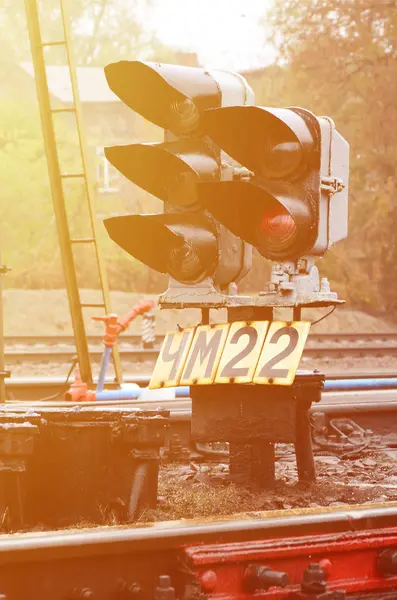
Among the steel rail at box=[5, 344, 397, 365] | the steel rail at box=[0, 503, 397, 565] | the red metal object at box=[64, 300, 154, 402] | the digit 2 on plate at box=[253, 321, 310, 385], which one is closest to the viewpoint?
the steel rail at box=[0, 503, 397, 565]

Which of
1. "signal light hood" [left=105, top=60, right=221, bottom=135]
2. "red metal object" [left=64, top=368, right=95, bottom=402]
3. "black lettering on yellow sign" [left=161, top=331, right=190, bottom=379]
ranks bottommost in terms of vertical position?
"red metal object" [left=64, top=368, right=95, bottom=402]

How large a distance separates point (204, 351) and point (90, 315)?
2988cm

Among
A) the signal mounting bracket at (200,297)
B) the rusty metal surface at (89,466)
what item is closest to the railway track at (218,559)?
the rusty metal surface at (89,466)

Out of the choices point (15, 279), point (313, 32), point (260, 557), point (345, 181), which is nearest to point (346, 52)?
point (313, 32)

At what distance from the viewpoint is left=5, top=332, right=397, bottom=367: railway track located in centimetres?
2103

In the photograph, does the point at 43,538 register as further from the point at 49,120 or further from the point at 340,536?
the point at 49,120

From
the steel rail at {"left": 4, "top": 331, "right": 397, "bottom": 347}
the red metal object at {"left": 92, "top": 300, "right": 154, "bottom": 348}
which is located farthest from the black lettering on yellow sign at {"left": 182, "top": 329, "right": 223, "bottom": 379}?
the steel rail at {"left": 4, "top": 331, "right": 397, "bottom": 347}

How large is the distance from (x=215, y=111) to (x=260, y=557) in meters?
2.63

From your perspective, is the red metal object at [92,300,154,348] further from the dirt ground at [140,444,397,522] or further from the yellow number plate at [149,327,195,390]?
the yellow number plate at [149,327,195,390]

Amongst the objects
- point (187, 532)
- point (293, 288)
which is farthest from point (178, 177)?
point (187, 532)

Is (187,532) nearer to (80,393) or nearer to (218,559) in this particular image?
(218,559)

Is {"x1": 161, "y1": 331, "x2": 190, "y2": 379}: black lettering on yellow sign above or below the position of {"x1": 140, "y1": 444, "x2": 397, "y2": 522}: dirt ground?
above

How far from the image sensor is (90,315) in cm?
3566

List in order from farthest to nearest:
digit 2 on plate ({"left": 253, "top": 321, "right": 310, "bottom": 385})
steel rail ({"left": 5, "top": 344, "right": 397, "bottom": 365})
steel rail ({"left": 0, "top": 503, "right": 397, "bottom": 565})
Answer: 1. steel rail ({"left": 5, "top": 344, "right": 397, "bottom": 365})
2. digit 2 on plate ({"left": 253, "top": 321, "right": 310, "bottom": 385})
3. steel rail ({"left": 0, "top": 503, "right": 397, "bottom": 565})
